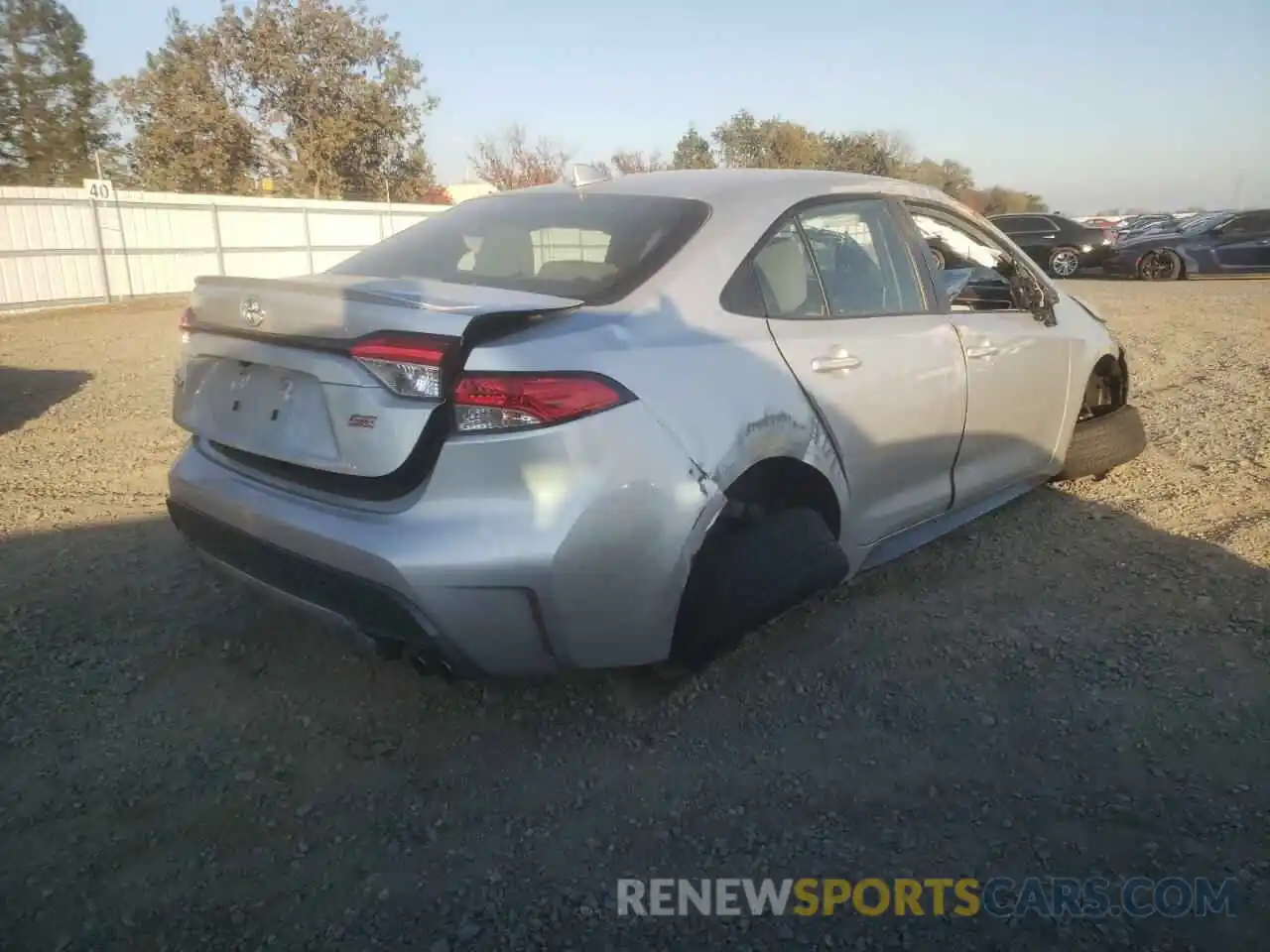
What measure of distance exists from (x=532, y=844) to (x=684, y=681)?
28.8 inches

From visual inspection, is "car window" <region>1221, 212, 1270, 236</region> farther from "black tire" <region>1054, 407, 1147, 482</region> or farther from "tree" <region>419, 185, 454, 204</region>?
"tree" <region>419, 185, 454, 204</region>

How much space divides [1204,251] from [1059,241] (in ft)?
9.03

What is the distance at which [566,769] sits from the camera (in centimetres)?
250

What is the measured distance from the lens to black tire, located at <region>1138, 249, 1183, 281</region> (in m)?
19.0

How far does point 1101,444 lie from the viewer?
452 centimetres

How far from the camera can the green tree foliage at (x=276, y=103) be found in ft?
94.2

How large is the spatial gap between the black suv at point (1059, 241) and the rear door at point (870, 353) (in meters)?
18.2

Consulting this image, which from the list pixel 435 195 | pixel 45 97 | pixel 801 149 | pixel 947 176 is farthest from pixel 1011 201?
pixel 45 97

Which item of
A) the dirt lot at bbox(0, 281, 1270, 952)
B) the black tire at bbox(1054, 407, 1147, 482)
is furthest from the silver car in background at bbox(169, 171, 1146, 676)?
the black tire at bbox(1054, 407, 1147, 482)

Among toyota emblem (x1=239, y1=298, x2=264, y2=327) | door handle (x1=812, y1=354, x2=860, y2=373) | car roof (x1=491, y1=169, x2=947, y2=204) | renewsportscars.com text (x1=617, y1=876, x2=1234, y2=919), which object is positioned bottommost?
renewsportscars.com text (x1=617, y1=876, x2=1234, y2=919)

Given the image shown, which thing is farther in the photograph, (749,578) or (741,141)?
(741,141)

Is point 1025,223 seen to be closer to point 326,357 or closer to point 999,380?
point 999,380

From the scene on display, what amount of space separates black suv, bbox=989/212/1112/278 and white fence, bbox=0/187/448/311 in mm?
13904

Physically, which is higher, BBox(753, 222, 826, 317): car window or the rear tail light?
BBox(753, 222, 826, 317): car window
